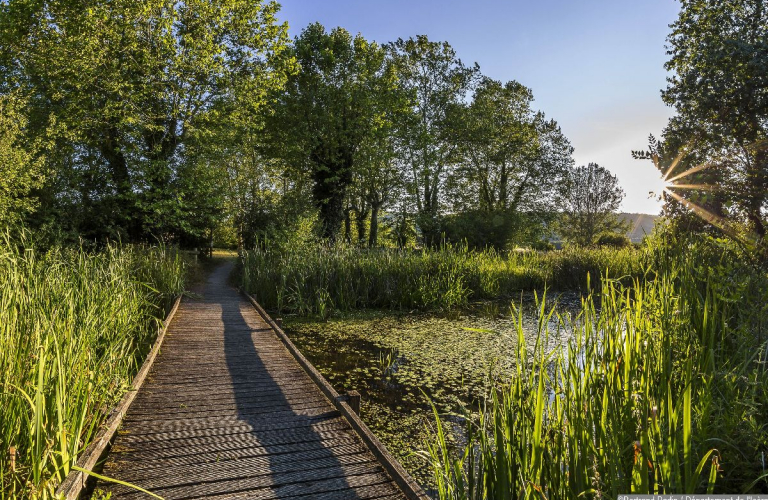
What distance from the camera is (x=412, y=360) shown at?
5602 mm

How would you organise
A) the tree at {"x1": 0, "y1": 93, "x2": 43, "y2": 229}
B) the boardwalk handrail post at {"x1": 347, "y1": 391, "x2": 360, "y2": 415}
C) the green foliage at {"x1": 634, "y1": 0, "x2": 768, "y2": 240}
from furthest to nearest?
the tree at {"x1": 0, "y1": 93, "x2": 43, "y2": 229} < the green foliage at {"x1": 634, "y1": 0, "x2": 768, "y2": 240} < the boardwalk handrail post at {"x1": 347, "y1": 391, "x2": 360, "y2": 415}

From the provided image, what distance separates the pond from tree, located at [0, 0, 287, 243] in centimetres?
833

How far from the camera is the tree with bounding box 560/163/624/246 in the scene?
107 feet

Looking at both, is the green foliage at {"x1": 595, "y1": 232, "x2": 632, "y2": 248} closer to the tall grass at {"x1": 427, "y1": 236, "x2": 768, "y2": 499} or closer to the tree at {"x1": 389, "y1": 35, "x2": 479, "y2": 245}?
the tree at {"x1": 389, "y1": 35, "x2": 479, "y2": 245}

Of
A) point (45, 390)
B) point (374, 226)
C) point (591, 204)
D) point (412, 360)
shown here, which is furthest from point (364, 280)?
point (591, 204)

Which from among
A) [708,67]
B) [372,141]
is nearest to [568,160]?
[372,141]

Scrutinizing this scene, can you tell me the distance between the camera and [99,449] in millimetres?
2611

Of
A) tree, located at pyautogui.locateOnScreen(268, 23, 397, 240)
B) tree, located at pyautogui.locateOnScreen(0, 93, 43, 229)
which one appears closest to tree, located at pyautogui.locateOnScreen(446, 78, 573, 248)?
tree, located at pyautogui.locateOnScreen(268, 23, 397, 240)

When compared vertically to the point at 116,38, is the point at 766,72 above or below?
below

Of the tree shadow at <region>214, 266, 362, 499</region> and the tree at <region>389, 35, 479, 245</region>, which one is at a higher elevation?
the tree at <region>389, 35, 479, 245</region>

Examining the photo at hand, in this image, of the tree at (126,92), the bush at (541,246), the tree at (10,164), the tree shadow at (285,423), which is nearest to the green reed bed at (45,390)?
the tree shadow at (285,423)

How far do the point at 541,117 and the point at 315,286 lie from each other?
22.0m

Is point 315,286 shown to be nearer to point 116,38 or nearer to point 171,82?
point 171,82

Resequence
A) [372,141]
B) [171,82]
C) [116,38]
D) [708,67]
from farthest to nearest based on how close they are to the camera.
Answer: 1. [372,141]
2. [171,82]
3. [116,38]
4. [708,67]
